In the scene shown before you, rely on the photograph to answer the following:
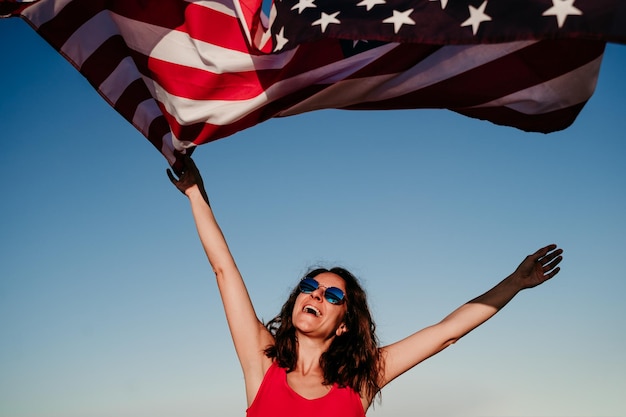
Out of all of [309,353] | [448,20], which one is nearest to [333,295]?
[309,353]

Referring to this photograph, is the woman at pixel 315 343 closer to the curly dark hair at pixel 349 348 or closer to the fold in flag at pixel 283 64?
the curly dark hair at pixel 349 348

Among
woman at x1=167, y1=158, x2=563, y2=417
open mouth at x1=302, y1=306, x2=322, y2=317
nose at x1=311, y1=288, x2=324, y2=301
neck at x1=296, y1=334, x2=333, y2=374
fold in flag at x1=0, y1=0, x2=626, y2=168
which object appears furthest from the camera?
nose at x1=311, y1=288, x2=324, y2=301

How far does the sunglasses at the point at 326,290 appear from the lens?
6.29 meters

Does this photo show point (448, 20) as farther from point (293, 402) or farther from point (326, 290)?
point (293, 402)

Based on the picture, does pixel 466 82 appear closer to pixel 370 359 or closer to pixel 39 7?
pixel 370 359

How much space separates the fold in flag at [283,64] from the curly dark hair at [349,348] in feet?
5.96

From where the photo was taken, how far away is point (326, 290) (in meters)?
6.34

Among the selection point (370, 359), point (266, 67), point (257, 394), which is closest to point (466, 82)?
point (266, 67)

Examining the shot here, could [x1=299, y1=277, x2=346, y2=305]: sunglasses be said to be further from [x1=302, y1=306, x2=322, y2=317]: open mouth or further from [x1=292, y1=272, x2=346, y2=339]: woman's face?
[x1=302, y1=306, x2=322, y2=317]: open mouth

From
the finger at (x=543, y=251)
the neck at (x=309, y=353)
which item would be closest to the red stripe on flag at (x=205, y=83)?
the neck at (x=309, y=353)

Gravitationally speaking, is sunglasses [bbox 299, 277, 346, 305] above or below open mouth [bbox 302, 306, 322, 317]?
above

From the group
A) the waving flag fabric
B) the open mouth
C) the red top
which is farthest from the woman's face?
the waving flag fabric

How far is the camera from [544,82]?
5.25 m

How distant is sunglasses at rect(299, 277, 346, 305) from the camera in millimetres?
6285
